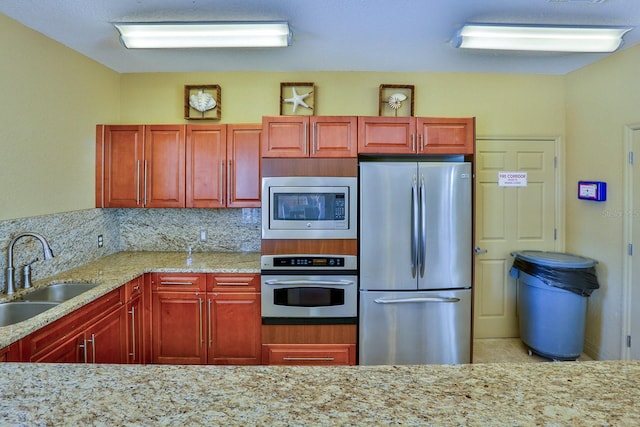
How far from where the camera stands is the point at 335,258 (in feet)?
9.20

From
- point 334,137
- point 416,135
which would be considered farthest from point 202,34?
point 416,135

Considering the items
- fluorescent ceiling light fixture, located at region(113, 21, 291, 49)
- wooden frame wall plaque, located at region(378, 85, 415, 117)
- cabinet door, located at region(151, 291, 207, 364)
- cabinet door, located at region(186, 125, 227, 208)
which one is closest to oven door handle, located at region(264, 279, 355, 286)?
cabinet door, located at region(151, 291, 207, 364)

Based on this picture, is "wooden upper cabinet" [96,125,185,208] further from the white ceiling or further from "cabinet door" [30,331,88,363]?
"cabinet door" [30,331,88,363]

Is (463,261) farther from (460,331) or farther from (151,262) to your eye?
(151,262)

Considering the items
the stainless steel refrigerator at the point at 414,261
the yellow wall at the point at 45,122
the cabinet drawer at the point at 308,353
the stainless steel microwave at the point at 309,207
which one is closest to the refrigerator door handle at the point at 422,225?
the stainless steel refrigerator at the point at 414,261

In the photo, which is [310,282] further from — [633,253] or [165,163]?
[633,253]

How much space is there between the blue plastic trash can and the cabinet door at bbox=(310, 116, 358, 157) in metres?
1.94

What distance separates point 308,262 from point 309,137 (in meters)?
1.01

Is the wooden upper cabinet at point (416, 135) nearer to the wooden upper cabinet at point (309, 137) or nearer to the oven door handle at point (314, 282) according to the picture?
the wooden upper cabinet at point (309, 137)

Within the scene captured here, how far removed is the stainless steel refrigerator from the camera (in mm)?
2734

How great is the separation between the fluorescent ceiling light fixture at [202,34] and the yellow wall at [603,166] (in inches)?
108

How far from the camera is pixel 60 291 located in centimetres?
247

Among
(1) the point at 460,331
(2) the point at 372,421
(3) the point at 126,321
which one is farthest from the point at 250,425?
(1) the point at 460,331

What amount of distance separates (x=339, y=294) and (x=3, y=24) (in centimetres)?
293
